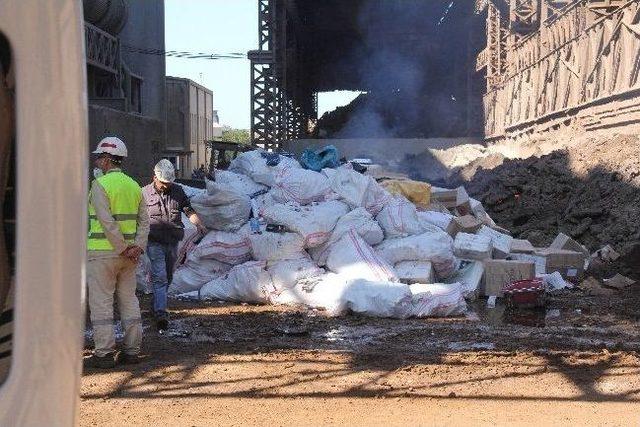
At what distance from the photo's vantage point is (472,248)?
10.4 metres

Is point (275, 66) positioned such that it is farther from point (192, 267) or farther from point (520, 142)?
point (192, 267)

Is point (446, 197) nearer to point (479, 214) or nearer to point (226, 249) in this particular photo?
point (479, 214)

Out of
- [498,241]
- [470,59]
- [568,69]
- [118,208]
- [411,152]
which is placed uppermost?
[470,59]

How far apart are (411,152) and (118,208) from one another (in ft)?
90.1

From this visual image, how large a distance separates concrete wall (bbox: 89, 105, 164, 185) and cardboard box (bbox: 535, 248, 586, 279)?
21.6 ft

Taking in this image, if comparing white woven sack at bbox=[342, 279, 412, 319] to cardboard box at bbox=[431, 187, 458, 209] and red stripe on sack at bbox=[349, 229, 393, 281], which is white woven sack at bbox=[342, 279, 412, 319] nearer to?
red stripe on sack at bbox=[349, 229, 393, 281]

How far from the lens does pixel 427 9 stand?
129ft

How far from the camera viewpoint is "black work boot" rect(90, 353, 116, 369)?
20.6ft

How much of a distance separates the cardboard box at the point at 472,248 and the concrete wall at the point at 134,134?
551 cm

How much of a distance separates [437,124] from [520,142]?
586 inches

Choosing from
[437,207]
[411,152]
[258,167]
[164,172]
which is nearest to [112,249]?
[164,172]

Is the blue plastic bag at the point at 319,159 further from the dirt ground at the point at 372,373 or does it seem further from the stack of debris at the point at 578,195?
the stack of debris at the point at 578,195

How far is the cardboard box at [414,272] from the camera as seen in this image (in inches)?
368

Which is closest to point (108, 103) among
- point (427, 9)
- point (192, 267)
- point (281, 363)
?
point (192, 267)
